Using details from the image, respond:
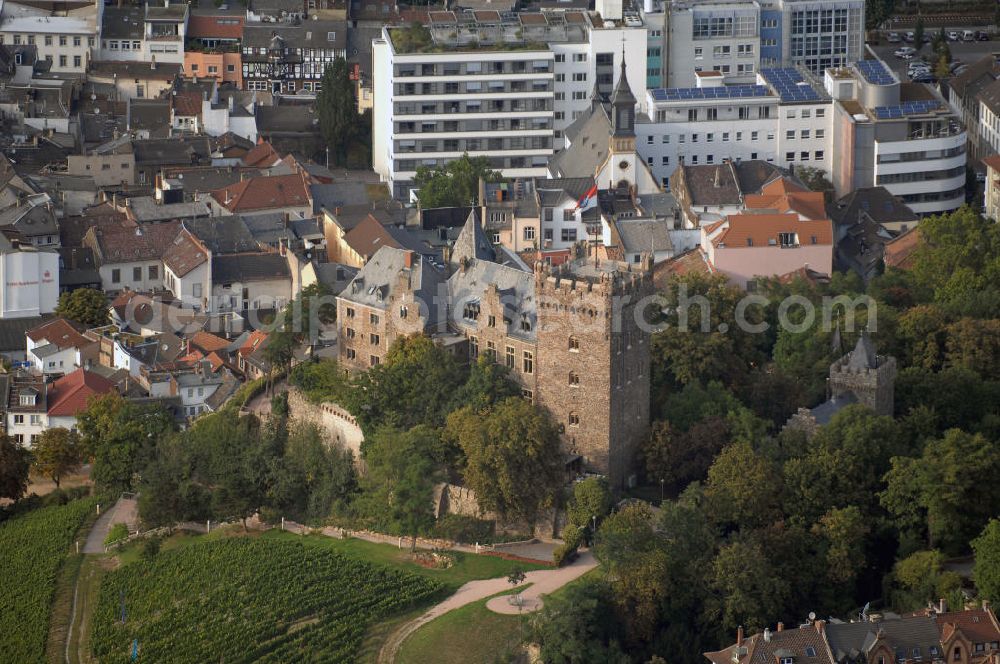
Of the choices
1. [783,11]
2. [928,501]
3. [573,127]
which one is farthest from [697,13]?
[928,501]

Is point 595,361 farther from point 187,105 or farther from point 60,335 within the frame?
point 187,105

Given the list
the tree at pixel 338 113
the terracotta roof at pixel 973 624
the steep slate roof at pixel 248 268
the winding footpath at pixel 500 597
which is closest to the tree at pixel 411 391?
the winding footpath at pixel 500 597

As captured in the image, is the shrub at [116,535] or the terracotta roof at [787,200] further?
the terracotta roof at [787,200]

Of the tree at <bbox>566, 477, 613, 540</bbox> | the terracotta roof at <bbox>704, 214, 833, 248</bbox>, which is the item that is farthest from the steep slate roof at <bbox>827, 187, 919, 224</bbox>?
the tree at <bbox>566, 477, 613, 540</bbox>

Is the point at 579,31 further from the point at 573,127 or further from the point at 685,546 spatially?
the point at 685,546

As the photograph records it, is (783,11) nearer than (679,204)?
No

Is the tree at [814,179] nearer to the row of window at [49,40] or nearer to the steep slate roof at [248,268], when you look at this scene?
the steep slate roof at [248,268]
